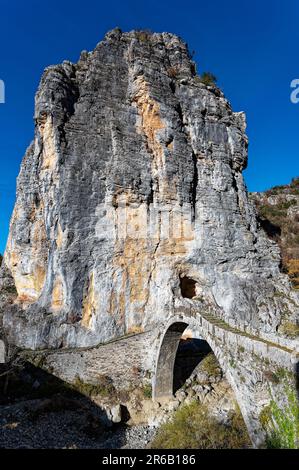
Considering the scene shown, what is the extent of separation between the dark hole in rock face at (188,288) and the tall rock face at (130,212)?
8cm

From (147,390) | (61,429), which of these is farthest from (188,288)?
(61,429)

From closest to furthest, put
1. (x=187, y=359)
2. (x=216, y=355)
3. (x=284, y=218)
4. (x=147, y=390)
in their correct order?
(x=216, y=355) → (x=147, y=390) → (x=187, y=359) → (x=284, y=218)

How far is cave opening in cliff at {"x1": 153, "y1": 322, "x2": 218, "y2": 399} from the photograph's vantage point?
1992 cm

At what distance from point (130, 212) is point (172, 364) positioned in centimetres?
1051

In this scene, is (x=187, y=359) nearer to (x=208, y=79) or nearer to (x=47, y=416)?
(x=47, y=416)

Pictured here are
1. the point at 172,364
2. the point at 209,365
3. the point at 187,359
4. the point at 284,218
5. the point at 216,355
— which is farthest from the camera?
the point at 284,218

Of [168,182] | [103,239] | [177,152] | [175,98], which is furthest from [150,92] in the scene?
[103,239]

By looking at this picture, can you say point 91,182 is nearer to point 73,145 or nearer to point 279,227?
point 73,145

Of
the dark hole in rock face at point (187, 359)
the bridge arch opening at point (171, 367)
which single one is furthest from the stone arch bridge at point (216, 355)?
the dark hole in rock face at point (187, 359)

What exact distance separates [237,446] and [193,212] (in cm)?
1566

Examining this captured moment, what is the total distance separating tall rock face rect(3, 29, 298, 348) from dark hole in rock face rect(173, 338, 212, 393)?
2.86m

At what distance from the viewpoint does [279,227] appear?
→ 42.8 m

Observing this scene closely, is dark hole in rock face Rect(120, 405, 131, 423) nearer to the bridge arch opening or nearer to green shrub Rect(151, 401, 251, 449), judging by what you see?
the bridge arch opening

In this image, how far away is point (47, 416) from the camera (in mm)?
16938
